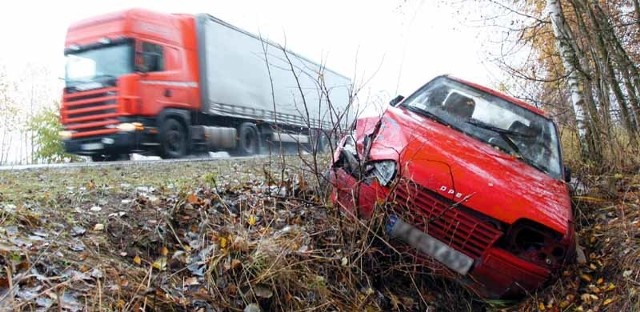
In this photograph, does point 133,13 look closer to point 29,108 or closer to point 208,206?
point 208,206

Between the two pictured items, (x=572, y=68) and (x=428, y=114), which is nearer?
(x=428, y=114)

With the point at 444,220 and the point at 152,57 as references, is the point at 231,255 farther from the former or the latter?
the point at 152,57

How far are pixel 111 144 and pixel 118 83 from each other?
1.30 m

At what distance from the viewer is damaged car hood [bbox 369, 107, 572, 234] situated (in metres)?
3.34

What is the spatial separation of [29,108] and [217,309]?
39730 mm

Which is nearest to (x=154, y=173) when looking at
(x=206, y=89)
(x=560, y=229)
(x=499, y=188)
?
(x=499, y=188)

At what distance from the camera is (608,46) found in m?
6.60

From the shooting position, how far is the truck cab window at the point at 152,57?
10477 mm

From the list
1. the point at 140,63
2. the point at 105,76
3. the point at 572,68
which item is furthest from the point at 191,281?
the point at 105,76

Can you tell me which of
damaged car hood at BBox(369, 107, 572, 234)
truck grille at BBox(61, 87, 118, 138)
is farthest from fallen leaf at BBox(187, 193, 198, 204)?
truck grille at BBox(61, 87, 118, 138)

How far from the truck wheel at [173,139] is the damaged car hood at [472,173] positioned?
785cm

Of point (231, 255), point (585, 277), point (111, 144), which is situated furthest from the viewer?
point (111, 144)

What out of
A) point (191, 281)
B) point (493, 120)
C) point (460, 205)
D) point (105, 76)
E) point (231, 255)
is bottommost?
point (191, 281)

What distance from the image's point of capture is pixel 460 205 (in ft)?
11.0
